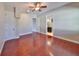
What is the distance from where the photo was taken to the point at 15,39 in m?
2.38

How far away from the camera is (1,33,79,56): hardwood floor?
2.29 metres

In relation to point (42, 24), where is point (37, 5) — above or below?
above

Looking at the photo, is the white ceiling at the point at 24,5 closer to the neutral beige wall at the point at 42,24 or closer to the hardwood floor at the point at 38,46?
the neutral beige wall at the point at 42,24

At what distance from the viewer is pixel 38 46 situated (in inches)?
97.0

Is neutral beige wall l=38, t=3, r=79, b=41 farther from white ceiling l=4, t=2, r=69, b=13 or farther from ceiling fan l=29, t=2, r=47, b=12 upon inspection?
ceiling fan l=29, t=2, r=47, b=12

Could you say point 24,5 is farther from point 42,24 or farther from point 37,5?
point 42,24

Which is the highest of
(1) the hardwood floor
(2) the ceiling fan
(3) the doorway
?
(2) the ceiling fan

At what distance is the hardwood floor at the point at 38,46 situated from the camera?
2.29 metres

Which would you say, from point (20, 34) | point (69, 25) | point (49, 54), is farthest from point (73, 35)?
point (20, 34)

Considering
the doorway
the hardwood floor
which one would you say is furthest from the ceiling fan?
the hardwood floor

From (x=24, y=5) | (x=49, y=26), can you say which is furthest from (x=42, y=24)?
(x=24, y=5)

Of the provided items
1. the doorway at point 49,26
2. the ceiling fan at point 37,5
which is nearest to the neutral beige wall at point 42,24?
the doorway at point 49,26

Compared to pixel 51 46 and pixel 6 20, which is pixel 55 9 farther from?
pixel 6 20

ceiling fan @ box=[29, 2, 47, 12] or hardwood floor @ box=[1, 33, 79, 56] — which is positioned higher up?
ceiling fan @ box=[29, 2, 47, 12]
